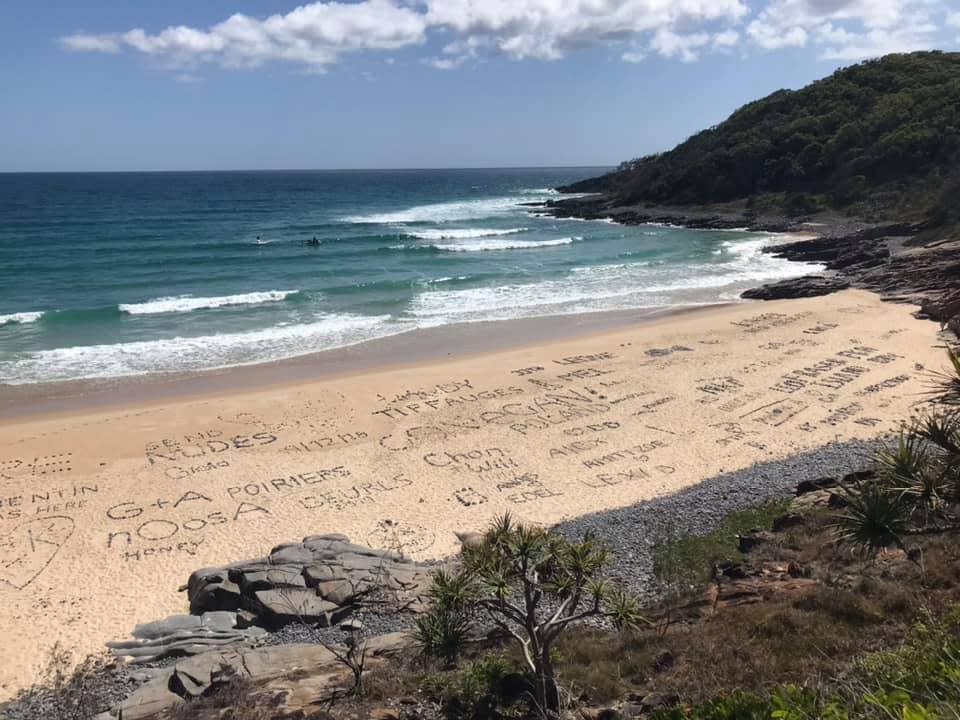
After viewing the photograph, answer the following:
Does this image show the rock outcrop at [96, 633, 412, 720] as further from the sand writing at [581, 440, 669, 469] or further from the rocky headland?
the rocky headland

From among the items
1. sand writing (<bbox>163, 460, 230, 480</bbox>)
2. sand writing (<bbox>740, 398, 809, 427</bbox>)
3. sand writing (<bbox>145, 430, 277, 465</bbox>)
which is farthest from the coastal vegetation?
sand writing (<bbox>163, 460, 230, 480</bbox>)

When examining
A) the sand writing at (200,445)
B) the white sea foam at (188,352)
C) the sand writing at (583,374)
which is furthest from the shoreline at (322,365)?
the sand writing at (583,374)

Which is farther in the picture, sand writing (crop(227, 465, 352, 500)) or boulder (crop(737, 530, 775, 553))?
sand writing (crop(227, 465, 352, 500))

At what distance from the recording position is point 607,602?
7.43 metres

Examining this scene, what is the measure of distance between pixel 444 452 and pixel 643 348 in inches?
433

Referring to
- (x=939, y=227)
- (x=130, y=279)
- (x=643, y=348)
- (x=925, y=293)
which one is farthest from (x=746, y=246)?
(x=130, y=279)

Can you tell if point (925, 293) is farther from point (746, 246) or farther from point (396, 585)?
point (396, 585)

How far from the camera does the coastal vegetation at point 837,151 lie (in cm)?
6028

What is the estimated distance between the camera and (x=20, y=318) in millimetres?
30234

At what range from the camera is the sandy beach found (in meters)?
13.0

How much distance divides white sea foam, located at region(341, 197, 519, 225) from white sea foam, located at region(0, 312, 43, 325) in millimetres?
42318

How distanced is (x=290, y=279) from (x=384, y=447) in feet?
78.5

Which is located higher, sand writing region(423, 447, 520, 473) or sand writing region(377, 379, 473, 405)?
sand writing region(377, 379, 473, 405)

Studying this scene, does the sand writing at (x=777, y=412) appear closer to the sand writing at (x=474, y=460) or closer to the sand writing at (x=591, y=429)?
the sand writing at (x=591, y=429)
